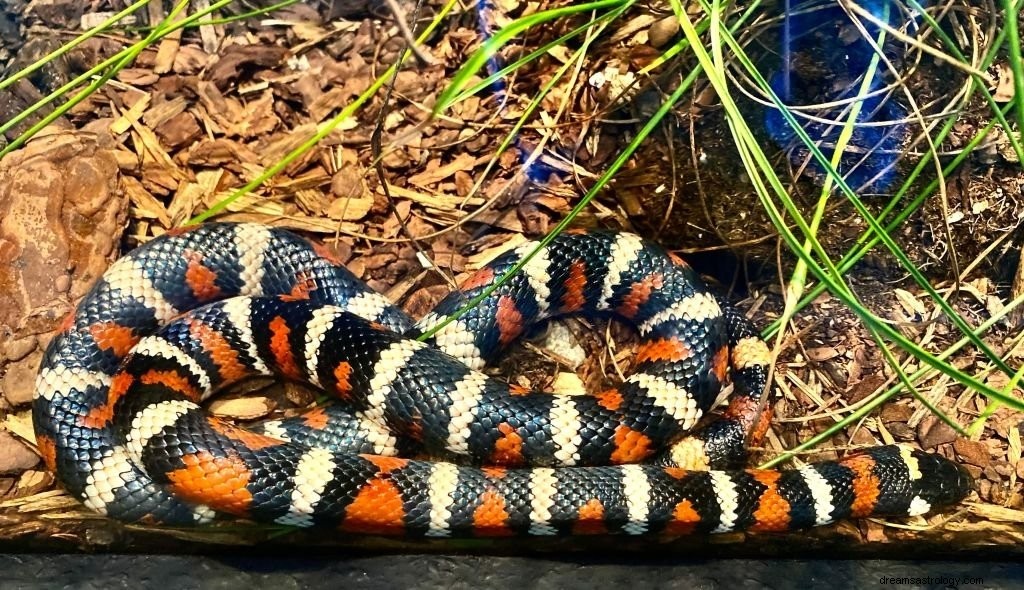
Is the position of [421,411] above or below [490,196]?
below

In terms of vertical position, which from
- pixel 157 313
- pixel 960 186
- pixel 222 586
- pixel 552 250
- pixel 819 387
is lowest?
pixel 222 586

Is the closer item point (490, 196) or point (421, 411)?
point (421, 411)

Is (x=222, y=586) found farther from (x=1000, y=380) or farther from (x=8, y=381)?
(x=1000, y=380)

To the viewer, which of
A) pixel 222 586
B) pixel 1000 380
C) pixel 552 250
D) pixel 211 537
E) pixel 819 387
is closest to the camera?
pixel 222 586

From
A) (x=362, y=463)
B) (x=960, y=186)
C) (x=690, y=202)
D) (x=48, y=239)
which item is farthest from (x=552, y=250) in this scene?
(x=48, y=239)
